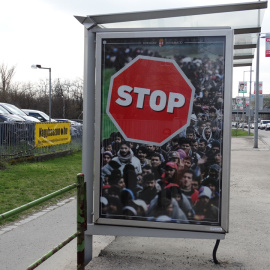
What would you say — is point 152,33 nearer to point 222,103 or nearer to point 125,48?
point 125,48

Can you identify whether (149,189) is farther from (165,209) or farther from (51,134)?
(51,134)

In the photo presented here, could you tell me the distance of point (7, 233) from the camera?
221 inches

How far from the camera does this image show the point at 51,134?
15.8m

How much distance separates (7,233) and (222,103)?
3.37m

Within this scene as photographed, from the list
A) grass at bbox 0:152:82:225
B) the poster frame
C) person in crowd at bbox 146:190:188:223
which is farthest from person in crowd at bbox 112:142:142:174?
grass at bbox 0:152:82:225

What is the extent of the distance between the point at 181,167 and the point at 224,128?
56 cm

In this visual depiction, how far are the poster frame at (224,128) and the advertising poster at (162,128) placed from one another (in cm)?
3

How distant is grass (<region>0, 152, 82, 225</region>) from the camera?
7545 mm

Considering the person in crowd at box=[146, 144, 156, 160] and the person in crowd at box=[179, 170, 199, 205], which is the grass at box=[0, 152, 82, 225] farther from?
the person in crowd at box=[179, 170, 199, 205]

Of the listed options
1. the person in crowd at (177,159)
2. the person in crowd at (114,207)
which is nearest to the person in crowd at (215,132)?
the person in crowd at (177,159)

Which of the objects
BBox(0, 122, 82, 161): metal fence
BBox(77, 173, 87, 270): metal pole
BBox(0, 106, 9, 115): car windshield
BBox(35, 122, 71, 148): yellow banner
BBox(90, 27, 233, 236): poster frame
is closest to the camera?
BBox(77, 173, 87, 270): metal pole

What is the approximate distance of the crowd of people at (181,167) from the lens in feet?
13.5

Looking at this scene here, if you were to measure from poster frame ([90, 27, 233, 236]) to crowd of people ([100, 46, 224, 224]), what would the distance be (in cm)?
5

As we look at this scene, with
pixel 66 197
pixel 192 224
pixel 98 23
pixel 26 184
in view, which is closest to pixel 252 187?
pixel 66 197
